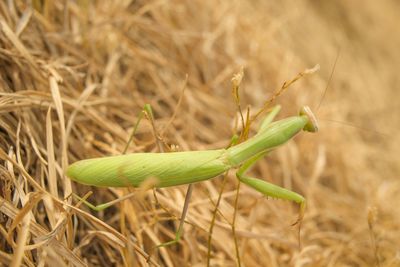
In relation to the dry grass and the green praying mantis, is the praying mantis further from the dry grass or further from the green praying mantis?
the dry grass

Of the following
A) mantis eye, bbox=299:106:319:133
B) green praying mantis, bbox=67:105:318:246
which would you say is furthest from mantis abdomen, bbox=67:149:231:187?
mantis eye, bbox=299:106:319:133

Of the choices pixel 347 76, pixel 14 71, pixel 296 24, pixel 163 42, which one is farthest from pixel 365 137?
pixel 14 71

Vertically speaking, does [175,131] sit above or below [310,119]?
below

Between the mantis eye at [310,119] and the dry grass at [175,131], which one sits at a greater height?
the mantis eye at [310,119]

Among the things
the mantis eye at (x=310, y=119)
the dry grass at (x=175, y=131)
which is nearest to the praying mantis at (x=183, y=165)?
the mantis eye at (x=310, y=119)

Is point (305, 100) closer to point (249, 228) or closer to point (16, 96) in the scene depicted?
point (249, 228)

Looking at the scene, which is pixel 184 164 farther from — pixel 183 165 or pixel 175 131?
pixel 175 131

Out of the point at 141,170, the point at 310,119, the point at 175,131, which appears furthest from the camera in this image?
the point at 175,131

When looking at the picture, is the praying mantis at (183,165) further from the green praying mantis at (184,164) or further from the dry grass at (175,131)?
the dry grass at (175,131)

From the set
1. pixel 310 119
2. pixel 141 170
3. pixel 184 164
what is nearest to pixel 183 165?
pixel 184 164
